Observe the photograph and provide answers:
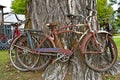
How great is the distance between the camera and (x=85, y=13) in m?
4.70

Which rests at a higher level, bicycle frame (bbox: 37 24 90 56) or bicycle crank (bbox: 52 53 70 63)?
bicycle frame (bbox: 37 24 90 56)

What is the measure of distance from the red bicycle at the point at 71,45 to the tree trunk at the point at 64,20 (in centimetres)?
10

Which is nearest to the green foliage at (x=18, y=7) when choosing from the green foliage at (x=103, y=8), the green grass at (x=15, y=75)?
the green foliage at (x=103, y=8)

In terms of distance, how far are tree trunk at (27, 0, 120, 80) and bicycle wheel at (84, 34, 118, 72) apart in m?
0.12

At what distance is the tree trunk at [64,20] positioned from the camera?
4.67m

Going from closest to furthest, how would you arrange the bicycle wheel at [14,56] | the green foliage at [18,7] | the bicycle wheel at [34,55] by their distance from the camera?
the bicycle wheel at [34,55] → the bicycle wheel at [14,56] → the green foliage at [18,7]

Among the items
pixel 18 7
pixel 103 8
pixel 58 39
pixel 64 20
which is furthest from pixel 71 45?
pixel 18 7

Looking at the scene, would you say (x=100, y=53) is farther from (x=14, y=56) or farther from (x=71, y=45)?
(x=14, y=56)

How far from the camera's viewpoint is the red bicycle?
461 centimetres

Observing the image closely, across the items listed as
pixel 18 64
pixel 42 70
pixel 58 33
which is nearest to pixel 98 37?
pixel 58 33

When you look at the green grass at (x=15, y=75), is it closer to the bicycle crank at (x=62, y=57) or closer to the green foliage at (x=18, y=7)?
the bicycle crank at (x=62, y=57)

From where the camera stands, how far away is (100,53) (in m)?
4.73

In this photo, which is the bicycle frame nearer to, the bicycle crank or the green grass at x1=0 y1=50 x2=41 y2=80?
the bicycle crank

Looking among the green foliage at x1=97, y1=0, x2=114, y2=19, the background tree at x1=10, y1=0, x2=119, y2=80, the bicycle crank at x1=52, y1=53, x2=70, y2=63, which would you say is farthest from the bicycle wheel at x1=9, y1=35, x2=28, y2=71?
the green foliage at x1=97, y1=0, x2=114, y2=19
